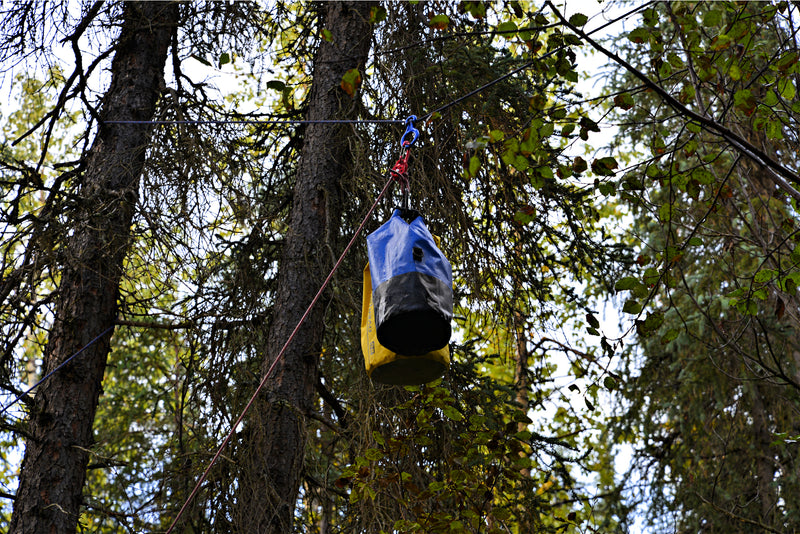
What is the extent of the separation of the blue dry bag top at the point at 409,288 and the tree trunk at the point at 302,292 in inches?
61.3

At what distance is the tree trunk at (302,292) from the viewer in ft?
13.6

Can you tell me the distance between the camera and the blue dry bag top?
2.75 meters

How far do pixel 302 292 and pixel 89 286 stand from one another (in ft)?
4.42

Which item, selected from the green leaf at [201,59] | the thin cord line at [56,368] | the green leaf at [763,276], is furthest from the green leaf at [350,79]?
the green leaf at [201,59]

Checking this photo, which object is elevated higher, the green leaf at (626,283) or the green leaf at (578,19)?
the green leaf at (578,19)

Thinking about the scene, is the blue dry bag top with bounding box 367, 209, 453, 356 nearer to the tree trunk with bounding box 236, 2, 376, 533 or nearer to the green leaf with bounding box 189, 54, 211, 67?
the tree trunk with bounding box 236, 2, 376, 533

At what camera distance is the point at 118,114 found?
5227 millimetres

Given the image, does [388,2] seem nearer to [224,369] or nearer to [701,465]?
[224,369]

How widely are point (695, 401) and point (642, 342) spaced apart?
101cm

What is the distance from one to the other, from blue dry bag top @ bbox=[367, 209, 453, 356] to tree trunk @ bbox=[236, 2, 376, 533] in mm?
1557

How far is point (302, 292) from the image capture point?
470 cm

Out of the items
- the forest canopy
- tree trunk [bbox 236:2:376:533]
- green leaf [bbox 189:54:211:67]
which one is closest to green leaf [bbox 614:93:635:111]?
the forest canopy

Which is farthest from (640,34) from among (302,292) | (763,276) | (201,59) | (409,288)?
(201,59)

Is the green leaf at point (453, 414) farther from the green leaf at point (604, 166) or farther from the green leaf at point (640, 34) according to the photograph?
the green leaf at point (640, 34)
